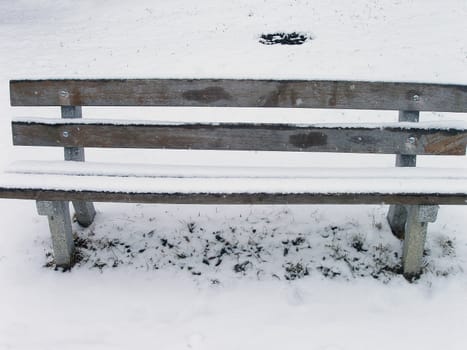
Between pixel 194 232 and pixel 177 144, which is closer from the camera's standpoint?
pixel 177 144

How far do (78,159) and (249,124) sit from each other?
1386 mm

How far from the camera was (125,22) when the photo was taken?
12.3 metres

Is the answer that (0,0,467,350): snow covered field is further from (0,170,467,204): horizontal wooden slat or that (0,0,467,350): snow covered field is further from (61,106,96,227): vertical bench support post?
(0,170,467,204): horizontal wooden slat

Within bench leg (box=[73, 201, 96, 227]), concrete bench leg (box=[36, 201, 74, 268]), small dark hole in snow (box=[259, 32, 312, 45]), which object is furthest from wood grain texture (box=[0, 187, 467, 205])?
small dark hole in snow (box=[259, 32, 312, 45])

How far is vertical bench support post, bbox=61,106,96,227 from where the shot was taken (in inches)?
154

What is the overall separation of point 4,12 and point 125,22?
11.7 ft

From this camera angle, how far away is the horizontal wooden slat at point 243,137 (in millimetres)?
3697

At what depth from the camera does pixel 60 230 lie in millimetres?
3727

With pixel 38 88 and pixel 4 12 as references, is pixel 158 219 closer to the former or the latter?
pixel 38 88

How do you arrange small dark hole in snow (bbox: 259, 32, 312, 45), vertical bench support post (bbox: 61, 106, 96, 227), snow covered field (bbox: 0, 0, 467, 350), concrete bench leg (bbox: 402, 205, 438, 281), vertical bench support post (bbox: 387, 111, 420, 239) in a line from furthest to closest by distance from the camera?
small dark hole in snow (bbox: 259, 32, 312, 45) < vertical bench support post (bbox: 61, 106, 96, 227) < vertical bench support post (bbox: 387, 111, 420, 239) < concrete bench leg (bbox: 402, 205, 438, 281) < snow covered field (bbox: 0, 0, 467, 350)

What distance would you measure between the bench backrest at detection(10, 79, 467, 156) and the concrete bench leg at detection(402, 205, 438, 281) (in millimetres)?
472

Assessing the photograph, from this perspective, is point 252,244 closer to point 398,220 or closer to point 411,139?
point 398,220

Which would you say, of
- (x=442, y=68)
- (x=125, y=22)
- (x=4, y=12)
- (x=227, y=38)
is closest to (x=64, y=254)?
(x=442, y=68)

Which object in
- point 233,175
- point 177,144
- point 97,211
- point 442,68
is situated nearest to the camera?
point 233,175
